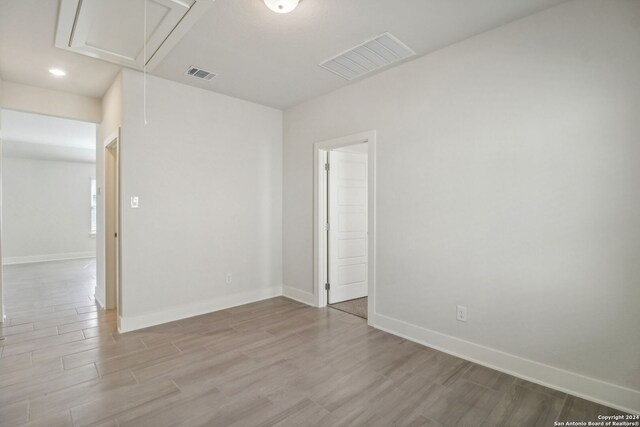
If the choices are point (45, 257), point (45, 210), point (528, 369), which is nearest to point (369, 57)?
point (528, 369)

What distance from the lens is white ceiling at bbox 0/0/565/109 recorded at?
2258 mm

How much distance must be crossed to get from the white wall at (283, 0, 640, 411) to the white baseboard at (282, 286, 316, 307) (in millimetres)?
1101

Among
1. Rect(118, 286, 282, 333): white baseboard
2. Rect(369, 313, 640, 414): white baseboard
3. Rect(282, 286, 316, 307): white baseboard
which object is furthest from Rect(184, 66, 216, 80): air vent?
Rect(369, 313, 640, 414): white baseboard

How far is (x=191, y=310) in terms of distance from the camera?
3771 millimetres

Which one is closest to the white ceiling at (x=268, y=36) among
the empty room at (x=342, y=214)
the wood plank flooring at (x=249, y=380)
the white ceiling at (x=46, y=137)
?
the empty room at (x=342, y=214)

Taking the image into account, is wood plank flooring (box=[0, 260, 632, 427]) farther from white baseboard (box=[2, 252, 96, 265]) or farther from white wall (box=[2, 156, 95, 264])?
white wall (box=[2, 156, 95, 264])

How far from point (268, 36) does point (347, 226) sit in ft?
8.47

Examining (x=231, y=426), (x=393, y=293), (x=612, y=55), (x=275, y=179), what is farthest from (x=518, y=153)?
(x=275, y=179)

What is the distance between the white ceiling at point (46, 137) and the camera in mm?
5097

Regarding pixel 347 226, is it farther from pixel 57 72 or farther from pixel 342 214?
pixel 57 72

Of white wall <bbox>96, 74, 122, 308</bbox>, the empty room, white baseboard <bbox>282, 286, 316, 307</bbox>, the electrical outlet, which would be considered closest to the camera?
the empty room

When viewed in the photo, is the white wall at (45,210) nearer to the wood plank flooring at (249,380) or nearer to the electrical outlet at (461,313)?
the wood plank flooring at (249,380)

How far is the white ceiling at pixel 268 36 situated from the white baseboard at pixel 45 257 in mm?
6341

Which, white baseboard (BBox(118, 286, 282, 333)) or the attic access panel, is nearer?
the attic access panel
